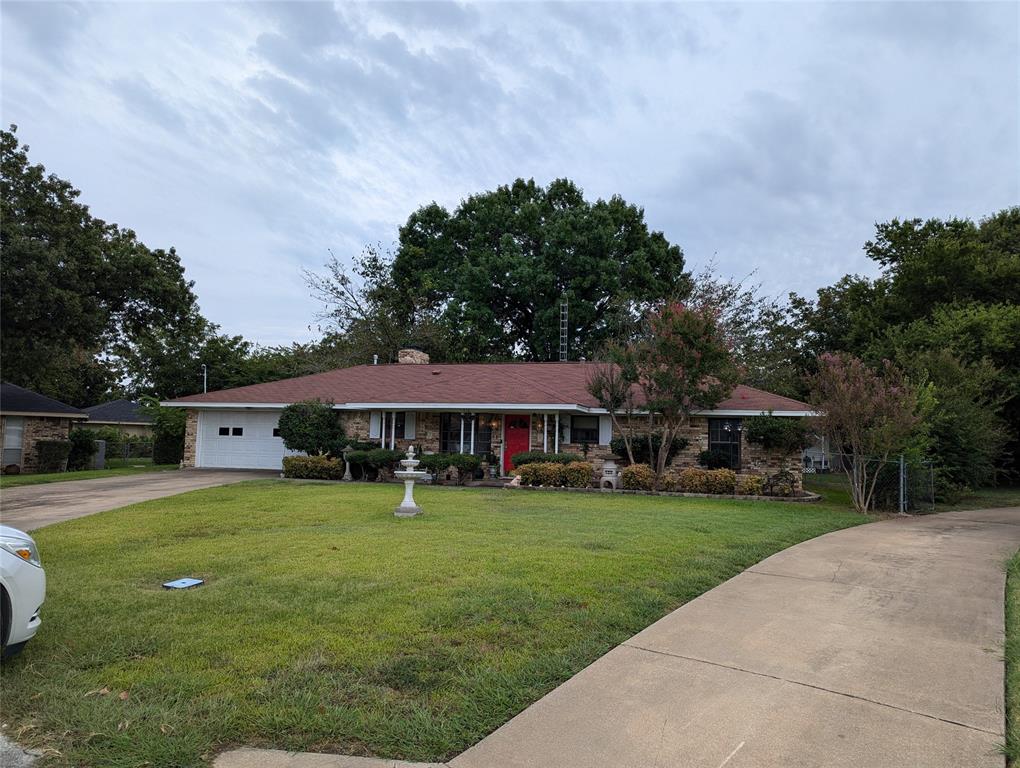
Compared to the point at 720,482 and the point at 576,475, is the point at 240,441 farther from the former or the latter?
the point at 720,482

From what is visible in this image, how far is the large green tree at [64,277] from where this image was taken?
19391mm

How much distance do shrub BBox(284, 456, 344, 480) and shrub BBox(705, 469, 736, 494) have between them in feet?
33.6

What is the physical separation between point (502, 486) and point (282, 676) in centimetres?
1338

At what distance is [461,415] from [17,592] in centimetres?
1647

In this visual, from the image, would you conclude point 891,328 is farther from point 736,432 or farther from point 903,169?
point 736,432

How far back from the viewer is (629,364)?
1638 centimetres

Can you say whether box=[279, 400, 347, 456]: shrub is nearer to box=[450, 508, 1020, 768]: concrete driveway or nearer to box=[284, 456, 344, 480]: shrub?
box=[284, 456, 344, 480]: shrub

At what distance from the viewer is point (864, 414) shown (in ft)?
42.6

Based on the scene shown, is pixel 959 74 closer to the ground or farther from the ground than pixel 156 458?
farther from the ground

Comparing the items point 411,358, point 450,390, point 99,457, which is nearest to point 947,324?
point 450,390

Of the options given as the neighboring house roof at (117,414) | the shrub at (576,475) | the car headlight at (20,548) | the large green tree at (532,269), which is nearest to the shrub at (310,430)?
the shrub at (576,475)

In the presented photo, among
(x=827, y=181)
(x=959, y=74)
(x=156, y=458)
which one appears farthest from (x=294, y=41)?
(x=156, y=458)

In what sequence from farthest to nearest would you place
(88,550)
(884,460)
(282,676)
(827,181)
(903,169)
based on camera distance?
(827,181), (903,169), (884,460), (88,550), (282,676)

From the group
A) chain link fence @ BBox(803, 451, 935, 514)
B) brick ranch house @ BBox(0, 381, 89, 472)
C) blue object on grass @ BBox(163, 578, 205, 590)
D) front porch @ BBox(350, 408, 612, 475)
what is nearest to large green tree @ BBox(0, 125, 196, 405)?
brick ranch house @ BBox(0, 381, 89, 472)
